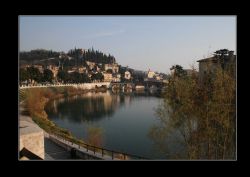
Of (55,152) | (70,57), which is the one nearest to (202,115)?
(55,152)

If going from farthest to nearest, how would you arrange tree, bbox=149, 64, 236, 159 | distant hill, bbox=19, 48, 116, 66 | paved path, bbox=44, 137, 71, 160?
distant hill, bbox=19, 48, 116, 66 → paved path, bbox=44, 137, 71, 160 → tree, bbox=149, 64, 236, 159

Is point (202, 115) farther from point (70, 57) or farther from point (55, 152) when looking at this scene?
point (70, 57)


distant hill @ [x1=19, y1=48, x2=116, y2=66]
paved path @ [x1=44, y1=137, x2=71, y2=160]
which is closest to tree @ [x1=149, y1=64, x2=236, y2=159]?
paved path @ [x1=44, y1=137, x2=71, y2=160]

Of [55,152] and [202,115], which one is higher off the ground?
[202,115]

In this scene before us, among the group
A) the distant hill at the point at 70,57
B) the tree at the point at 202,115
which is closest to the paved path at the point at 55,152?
the tree at the point at 202,115

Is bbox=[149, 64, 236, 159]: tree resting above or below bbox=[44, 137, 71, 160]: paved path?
above

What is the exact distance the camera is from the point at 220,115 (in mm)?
4207

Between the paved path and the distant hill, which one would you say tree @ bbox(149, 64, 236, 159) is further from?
the distant hill

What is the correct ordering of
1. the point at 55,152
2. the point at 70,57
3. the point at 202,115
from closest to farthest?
the point at 202,115
the point at 55,152
the point at 70,57

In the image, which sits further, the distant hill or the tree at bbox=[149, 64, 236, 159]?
the distant hill

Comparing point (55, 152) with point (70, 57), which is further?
point (70, 57)

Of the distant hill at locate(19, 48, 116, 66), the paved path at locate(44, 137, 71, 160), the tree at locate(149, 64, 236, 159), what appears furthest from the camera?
the distant hill at locate(19, 48, 116, 66)
